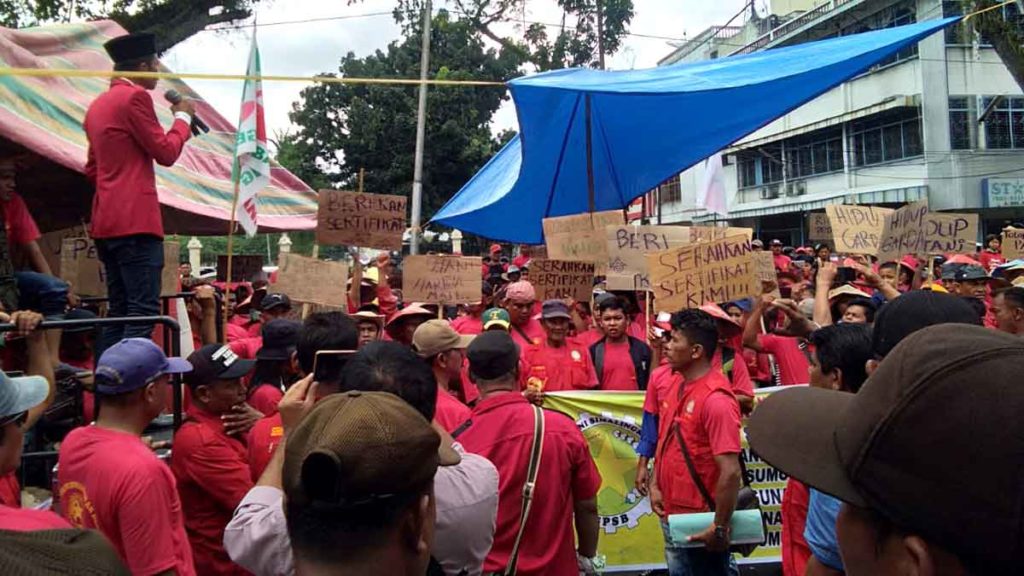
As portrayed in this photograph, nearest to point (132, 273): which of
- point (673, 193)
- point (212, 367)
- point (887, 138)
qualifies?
point (212, 367)

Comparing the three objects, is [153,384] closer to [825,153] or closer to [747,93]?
[747,93]

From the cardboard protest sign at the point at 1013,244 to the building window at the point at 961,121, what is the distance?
1847cm

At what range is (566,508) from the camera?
337cm

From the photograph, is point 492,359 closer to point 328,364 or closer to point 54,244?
point 328,364

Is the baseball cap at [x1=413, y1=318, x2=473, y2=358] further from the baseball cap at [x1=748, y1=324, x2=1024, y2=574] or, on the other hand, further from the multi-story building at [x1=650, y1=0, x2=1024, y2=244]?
the multi-story building at [x1=650, y1=0, x2=1024, y2=244]

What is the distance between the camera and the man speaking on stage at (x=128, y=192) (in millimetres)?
4562

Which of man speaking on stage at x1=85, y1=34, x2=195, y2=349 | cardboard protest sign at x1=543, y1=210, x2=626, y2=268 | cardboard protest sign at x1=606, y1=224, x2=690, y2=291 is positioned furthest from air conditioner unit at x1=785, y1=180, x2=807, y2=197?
man speaking on stage at x1=85, y1=34, x2=195, y2=349

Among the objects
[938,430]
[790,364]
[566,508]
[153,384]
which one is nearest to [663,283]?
[790,364]

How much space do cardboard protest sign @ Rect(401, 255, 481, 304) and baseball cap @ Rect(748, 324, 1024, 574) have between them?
567 centimetres

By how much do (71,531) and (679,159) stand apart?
8.67 m

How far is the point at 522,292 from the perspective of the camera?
653 centimetres

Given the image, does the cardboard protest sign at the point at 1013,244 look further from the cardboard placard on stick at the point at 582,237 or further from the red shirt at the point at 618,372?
the red shirt at the point at 618,372

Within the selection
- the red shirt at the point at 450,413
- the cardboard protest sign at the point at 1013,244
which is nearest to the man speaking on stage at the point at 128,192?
the red shirt at the point at 450,413

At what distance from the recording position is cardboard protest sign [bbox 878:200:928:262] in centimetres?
729
